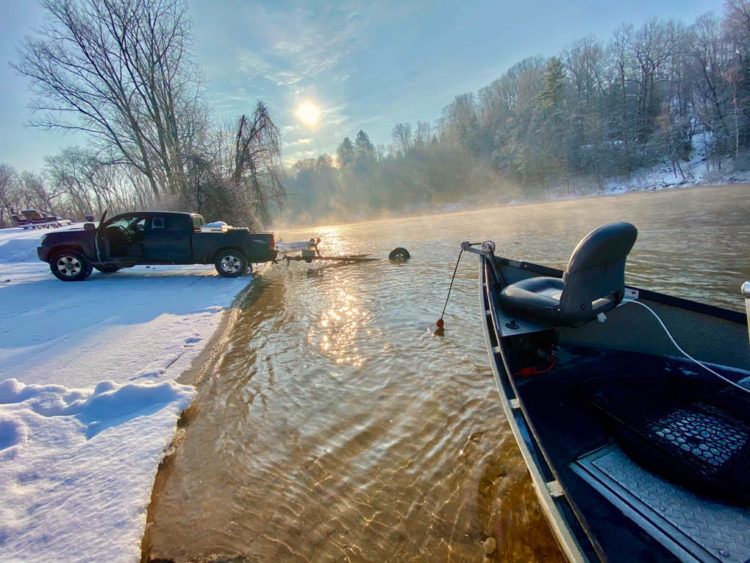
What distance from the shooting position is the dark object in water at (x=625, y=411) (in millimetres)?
1729

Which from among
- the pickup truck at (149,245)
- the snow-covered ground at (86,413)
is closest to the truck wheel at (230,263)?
the pickup truck at (149,245)

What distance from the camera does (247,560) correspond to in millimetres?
2043

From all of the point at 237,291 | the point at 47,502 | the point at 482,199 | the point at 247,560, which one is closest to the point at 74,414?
the point at 47,502

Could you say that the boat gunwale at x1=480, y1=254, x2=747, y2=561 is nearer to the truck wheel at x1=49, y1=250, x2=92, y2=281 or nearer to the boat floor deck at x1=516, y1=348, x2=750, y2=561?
the boat floor deck at x1=516, y1=348, x2=750, y2=561

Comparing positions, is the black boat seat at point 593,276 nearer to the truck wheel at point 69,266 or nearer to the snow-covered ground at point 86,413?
the snow-covered ground at point 86,413

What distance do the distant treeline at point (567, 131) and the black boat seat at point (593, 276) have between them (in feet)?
178

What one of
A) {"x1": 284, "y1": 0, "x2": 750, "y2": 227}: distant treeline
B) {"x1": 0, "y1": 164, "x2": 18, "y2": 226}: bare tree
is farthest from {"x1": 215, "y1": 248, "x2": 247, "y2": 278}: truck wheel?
{"x1": 0, "y1": 164, "x2": 18, "y2": 226}: bare tree

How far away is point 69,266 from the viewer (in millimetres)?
8719

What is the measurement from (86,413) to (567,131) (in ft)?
227

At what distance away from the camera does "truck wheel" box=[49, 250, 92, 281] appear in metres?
8.60

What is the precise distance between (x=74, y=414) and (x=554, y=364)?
16.1 feet

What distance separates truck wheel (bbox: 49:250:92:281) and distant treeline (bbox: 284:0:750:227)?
59.1m

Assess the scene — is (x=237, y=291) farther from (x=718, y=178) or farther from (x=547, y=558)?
(x=718, y=178)

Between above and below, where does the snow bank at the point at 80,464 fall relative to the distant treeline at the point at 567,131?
below
